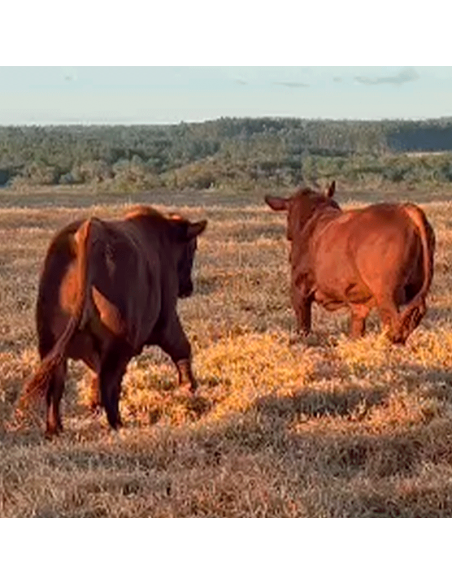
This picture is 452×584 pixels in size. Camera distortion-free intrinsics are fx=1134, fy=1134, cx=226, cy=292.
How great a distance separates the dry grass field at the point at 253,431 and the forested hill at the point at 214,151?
139 ft

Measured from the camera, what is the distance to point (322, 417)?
7113mm

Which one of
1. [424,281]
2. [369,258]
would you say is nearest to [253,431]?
[424,281]

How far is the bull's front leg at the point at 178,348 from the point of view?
26.8 feet

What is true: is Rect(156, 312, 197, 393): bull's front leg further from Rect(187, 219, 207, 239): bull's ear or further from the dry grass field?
Rect(187, 219, 207, 239): bull's ear

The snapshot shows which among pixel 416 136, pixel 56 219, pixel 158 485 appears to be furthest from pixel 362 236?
pixel 416 136

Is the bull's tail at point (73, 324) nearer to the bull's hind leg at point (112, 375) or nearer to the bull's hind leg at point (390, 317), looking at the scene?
the bull's hind leg at point (112, 375)

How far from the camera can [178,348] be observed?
824 cm

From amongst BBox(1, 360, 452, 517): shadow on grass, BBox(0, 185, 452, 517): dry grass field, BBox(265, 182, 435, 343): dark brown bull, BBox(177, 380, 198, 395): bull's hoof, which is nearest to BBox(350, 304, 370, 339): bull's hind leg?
BBox(265, 182, 435, 343): dark brown bull

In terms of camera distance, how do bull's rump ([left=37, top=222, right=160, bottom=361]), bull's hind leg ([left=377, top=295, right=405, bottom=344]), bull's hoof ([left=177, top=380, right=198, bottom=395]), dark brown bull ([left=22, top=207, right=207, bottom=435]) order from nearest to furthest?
dark brown bull ([left=22, top=207, right=207, bottom=435]) → bull's rump ([left=37, top=222, right=160, bottom=361]) → bull's hoof ([left=177, top=380, right=198, bottom=395]) → bull's hind leg ([left=377, top=295, right=405, bottom=344])

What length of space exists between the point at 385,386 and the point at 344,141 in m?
105

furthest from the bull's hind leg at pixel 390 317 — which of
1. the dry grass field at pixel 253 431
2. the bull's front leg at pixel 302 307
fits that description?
the bull's front leg at pixel 302 307

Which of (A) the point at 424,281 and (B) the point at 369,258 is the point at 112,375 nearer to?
(A) the point at 424,281

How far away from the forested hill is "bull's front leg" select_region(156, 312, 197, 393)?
43.9 meters

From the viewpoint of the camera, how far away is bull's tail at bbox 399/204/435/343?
9.55 metres
